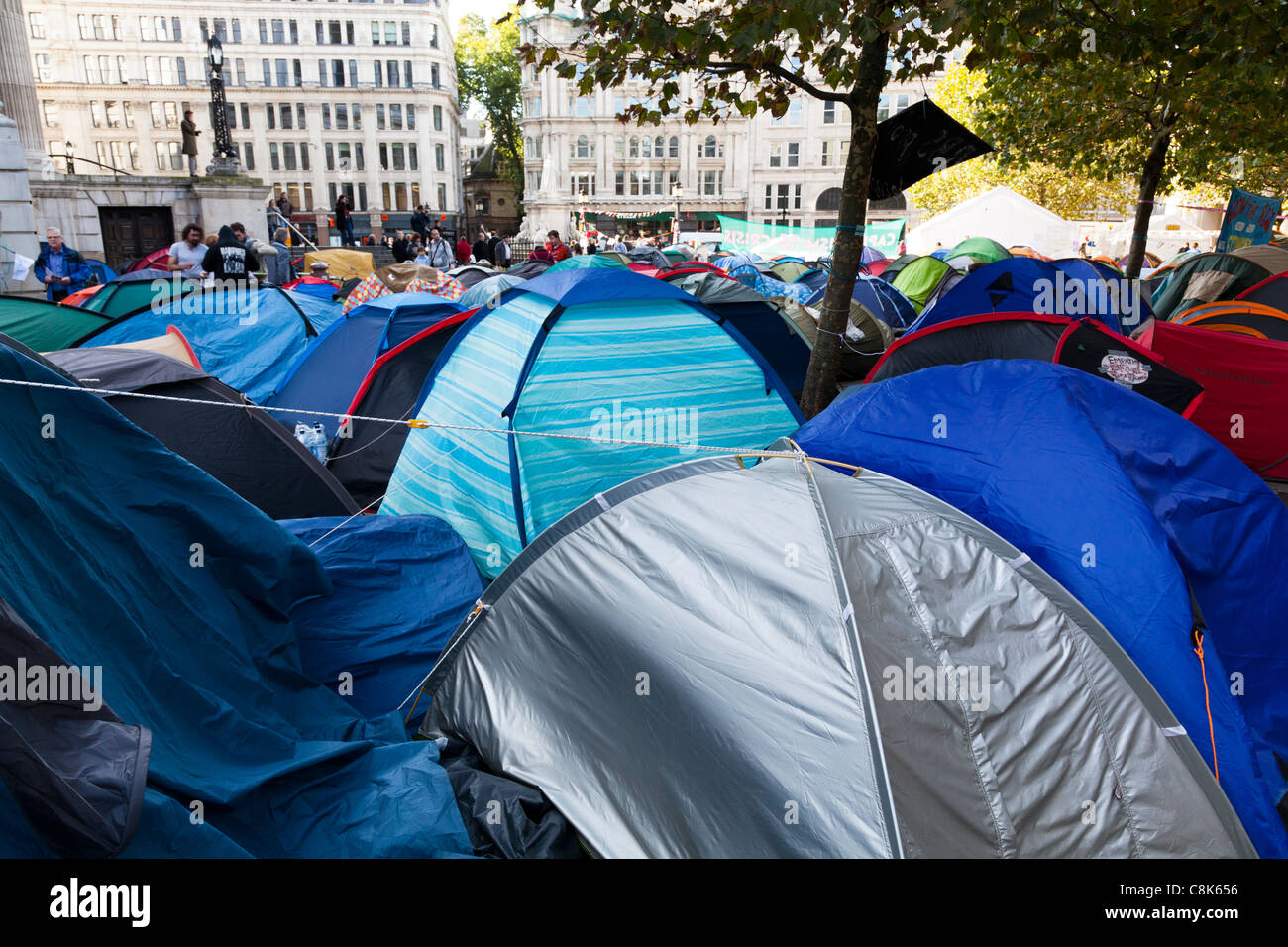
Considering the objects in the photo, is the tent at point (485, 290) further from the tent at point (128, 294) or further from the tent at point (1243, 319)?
the tent at point (1243, 319)

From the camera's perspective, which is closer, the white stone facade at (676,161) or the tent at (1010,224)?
→ the tent at (1010,224)

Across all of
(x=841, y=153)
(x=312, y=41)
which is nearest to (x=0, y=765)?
(x=841, y=153)

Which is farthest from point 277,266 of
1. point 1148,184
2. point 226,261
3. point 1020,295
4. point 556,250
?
point 1148,184

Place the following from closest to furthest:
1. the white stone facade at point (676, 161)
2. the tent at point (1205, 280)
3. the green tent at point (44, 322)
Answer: the green tent at point (44, 322)
the tent at point (1205, 280)
the white stone facade at point (676, 161)

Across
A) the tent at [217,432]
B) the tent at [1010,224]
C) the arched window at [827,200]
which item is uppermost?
the arched window at [827,200]

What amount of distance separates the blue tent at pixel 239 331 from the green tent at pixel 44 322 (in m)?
0.35

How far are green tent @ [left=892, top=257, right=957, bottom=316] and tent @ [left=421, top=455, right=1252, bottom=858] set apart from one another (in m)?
12.8

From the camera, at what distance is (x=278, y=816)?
8.25 feet

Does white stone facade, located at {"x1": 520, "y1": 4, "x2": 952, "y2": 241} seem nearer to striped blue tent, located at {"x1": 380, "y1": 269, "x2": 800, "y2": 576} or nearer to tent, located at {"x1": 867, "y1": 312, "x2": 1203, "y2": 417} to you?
tent, located at {"x1": 867, "y1": 312, "x2": 1203, "y2": 417}

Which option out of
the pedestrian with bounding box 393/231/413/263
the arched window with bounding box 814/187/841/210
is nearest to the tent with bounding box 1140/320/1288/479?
the pedestrian with bounding box 393/231/413/263

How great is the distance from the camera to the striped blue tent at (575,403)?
4836 mm

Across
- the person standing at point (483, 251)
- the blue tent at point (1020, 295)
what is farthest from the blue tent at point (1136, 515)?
the person standing at point (483, 251)

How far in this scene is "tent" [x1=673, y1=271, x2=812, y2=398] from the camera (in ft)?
31.6

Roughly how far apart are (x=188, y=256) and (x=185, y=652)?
10.2m
